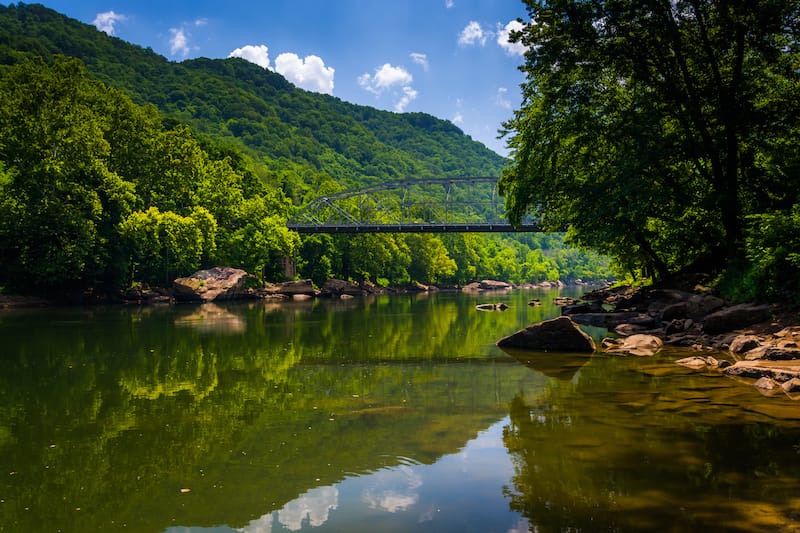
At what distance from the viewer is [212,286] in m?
60.6

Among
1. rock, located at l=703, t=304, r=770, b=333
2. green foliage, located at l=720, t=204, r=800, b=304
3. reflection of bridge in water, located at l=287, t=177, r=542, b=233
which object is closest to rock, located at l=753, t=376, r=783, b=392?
green foliage, located at l=720, t=204, r=800, b=304

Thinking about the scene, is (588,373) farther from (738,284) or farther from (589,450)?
(738,284)

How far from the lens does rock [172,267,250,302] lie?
58219 millimetres

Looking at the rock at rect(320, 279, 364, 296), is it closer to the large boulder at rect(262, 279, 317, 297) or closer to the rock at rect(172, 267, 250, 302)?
the large boulder at rect(262, 279, 317, 297)

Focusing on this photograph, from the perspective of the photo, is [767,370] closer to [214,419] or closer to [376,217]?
[214,419]

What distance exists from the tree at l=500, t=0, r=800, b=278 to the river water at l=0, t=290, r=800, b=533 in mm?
10929

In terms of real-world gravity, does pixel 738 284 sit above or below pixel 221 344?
above

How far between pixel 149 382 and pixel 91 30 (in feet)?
620

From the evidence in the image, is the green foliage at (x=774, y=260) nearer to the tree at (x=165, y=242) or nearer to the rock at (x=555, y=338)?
the rock at (x=555, y=338)

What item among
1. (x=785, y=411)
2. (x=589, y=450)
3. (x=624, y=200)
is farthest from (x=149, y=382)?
(x=624, y=200)

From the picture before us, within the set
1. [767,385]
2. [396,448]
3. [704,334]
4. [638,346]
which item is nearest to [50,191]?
[638,346]

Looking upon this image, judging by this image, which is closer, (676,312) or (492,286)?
(676,312)

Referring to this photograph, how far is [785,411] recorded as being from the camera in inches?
402

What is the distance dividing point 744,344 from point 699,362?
2.49 meters
